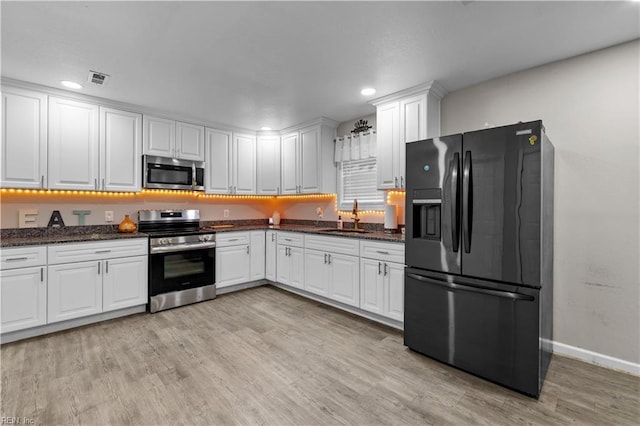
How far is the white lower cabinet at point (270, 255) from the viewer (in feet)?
15.1

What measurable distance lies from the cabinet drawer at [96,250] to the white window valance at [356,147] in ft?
9.03

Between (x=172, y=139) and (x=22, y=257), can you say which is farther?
(x=172, y=139)

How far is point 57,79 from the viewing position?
296 cm

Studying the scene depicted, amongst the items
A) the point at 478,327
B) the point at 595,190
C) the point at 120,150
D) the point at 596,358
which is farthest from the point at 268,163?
the point at 596,358

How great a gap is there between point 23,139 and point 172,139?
4.76 ft

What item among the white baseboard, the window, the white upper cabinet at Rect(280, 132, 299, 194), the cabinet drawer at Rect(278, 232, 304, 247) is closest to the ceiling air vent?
the white upper cabinet at Rect(280, 132, 299, 194)

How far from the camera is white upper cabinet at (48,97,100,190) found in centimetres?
325

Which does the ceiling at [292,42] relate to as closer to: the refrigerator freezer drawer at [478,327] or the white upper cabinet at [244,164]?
the white upper cabinet at [244,164]

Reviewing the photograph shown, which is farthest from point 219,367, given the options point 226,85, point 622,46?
point 622,46

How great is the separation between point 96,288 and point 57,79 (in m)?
2.11

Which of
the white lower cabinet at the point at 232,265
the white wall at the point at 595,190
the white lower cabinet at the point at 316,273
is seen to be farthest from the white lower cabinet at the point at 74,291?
the white wall at the point at 595,190

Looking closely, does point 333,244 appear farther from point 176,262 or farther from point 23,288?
point 23,288

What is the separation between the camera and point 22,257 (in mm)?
2816

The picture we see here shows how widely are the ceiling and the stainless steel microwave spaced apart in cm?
89
